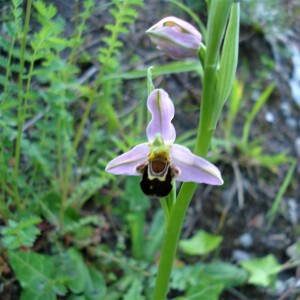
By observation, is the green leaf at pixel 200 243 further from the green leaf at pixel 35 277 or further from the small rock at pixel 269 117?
the small rock at pixel 269 117

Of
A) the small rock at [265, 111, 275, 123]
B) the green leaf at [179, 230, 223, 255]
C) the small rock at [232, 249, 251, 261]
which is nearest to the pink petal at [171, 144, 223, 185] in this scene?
the green leaf at [179, 230, 223, 255]

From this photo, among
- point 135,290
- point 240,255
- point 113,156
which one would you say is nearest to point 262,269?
point 240,255

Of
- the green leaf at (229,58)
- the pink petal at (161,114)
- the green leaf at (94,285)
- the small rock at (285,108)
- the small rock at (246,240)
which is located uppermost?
the green leaf at (229,58)

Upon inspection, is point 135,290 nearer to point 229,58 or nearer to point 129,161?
point 129,161

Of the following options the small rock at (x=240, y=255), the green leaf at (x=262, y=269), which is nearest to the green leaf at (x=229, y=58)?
the green leaf at (x=262, y=269)

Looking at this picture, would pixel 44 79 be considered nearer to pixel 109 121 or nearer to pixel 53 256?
pixel 109 121

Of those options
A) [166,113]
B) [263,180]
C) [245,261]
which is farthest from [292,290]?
[166,113]
